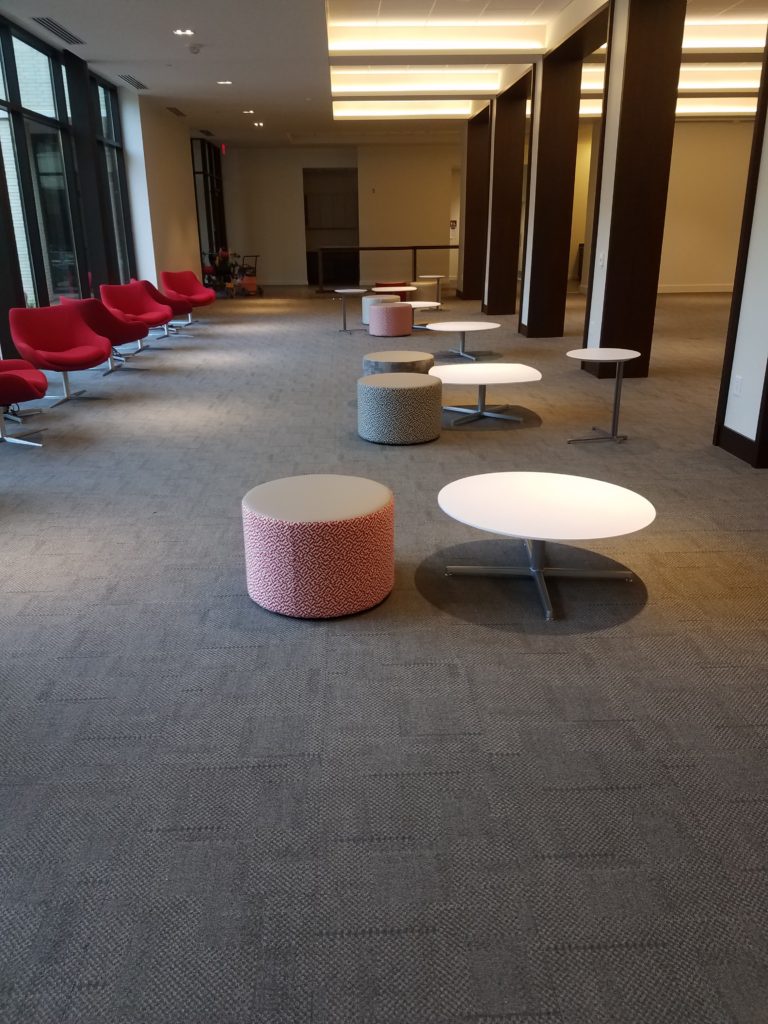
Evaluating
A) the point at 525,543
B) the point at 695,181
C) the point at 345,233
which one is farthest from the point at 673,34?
the point at 345,233

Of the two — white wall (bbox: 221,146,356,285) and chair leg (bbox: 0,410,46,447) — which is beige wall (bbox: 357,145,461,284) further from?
chair leg (bbox: 0,410,46,447)

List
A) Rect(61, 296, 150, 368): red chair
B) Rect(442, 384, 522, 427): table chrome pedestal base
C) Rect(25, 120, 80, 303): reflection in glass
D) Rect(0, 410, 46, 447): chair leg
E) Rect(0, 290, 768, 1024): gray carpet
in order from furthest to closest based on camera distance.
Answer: Rect(25, 120, 80, 303): reflection in glass < Rect(61, 296, 150, 368): red chair < Rect(442, 384, 522, 427): table chrome pedestal base < Rect(0, 410, 46, 447): chair leg < Rect(0, 290, 768, 1024): gray carpet

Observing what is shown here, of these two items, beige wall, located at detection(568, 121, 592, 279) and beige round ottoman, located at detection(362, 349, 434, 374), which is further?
beige wall, located at detection(568, 121, 592, 279)

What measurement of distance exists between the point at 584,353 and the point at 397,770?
395 cm

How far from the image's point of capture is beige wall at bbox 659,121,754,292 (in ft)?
54.1

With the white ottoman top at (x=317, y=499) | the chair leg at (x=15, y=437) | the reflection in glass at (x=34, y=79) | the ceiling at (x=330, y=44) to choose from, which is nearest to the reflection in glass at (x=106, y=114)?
the ceiling at (x=330, y=44)

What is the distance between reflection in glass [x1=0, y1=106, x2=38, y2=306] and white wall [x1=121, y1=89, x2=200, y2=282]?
13.8 feet

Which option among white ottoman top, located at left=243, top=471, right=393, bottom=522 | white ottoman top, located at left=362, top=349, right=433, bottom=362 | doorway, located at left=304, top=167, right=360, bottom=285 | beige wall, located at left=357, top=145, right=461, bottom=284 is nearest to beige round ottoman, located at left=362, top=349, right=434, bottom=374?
white ottoman top, located at left=362, top=349, right=433, bottom=362

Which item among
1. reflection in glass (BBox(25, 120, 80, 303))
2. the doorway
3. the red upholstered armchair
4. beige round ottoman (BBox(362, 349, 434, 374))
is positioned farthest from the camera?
the doorway

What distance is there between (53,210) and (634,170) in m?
6.59

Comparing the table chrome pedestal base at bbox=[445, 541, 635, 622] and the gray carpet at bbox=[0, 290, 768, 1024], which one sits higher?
the table chrome pedestal base at bbox=[445, 541, 635, 622]

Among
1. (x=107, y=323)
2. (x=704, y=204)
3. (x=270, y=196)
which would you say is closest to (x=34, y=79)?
(x=107, y=323)

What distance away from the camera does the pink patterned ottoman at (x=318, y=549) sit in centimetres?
289

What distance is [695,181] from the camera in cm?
1669
